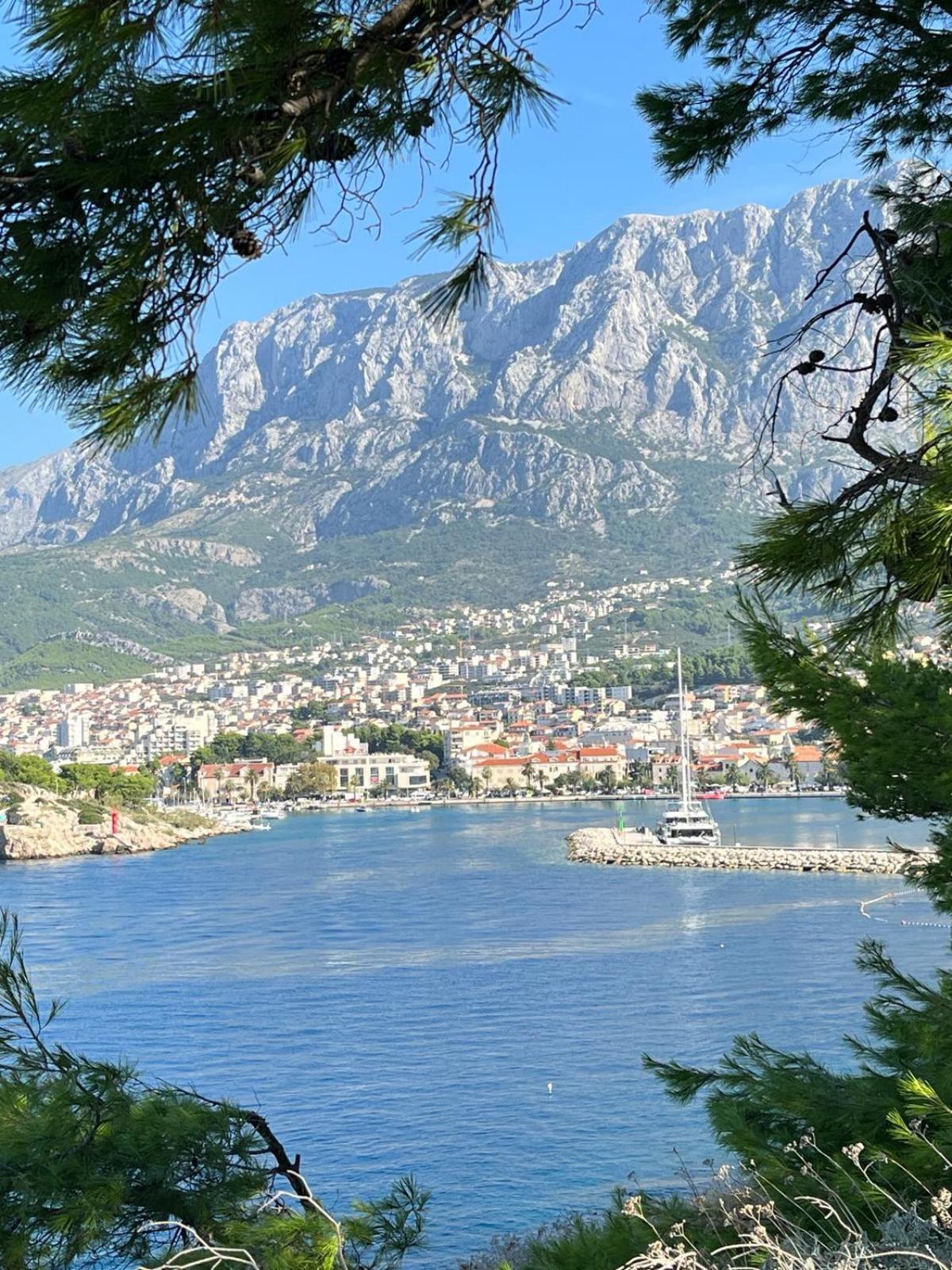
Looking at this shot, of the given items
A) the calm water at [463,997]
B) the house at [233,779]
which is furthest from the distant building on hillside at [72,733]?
the calm water at [463,997]

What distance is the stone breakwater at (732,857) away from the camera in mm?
25844

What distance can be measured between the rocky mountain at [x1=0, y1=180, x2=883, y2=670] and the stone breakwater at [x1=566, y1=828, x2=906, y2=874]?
144 feet

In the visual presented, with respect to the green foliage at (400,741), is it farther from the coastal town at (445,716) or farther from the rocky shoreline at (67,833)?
the rocky shoreline at (67,833)

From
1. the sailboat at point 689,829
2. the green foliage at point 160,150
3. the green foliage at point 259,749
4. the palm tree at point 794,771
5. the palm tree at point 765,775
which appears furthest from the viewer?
the green foliage at point 259,749

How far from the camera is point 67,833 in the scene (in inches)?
1407

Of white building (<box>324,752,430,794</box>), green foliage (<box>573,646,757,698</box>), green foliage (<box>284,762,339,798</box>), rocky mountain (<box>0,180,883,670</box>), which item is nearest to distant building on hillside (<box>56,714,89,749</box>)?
green foliage (<box>284,762,339,798</box>)

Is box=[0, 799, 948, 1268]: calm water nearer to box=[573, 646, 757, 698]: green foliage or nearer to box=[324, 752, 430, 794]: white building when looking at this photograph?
box=[324, 752, 430, 794]: white building

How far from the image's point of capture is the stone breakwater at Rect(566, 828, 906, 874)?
25.8 meters

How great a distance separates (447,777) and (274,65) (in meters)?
55.4

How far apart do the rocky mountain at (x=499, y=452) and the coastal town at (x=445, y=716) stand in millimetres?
3865

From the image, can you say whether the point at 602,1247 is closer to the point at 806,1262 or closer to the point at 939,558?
the point at 806,1262

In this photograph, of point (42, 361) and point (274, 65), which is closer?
point (274, 65)

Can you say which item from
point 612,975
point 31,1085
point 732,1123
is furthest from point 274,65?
point 612,975

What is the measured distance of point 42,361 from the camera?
1411 millimetres
